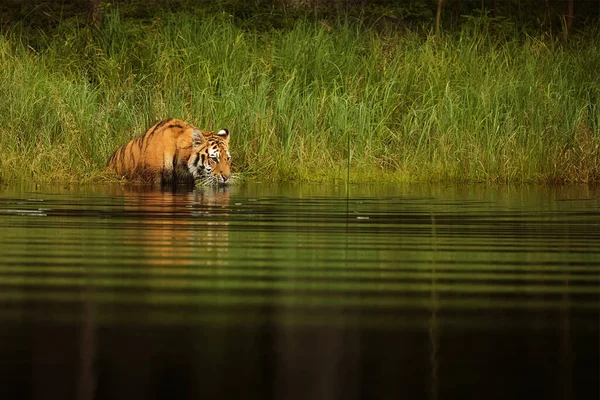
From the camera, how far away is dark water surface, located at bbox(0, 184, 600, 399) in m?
3.09

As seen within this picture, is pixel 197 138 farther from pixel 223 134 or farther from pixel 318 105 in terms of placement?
pixel 318 105

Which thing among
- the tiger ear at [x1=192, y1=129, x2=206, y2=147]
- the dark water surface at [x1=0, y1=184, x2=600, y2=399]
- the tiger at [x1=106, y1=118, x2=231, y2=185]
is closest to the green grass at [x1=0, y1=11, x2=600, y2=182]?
the tiger at [x1=106, y1=118, x2=231, y2=185]

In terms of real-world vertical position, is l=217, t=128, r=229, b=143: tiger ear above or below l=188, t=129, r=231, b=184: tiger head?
above

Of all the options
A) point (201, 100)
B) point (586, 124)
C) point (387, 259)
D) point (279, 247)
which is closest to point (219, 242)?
point (279, 247)

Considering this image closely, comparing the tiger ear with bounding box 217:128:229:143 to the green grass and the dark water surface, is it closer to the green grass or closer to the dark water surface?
the green grass

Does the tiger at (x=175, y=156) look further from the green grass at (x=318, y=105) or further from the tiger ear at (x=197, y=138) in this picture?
the green grass at (x=318, y=105)

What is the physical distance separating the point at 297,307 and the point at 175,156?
1056 cm

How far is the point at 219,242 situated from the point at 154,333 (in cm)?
328

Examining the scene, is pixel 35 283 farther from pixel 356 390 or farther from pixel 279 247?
pixel 356 390

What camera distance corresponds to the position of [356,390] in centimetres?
297

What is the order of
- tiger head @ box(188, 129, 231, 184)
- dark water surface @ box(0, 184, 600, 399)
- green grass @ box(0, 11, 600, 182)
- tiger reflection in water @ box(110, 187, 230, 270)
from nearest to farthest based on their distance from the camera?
dark water surface @ box(0, 184, 600, 399)
tiger reflection in water @ box(110, 187, 230, 270)
tiger head @ box(188, 129, 231, 184)
green grass @ box(0, 11, 600, 182)

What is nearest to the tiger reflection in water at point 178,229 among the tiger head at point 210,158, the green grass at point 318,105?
the tiger head at point 210,158

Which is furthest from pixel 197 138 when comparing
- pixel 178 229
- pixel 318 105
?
pixel 178 229

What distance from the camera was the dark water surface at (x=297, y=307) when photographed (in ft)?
10.1
